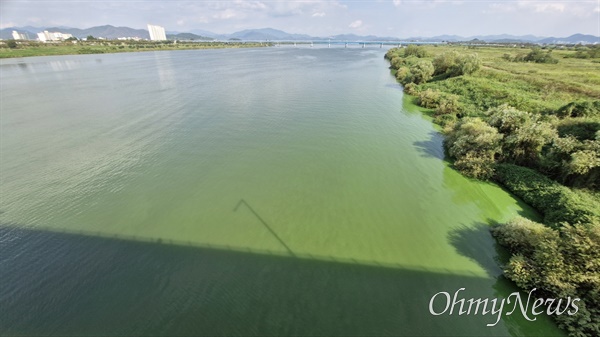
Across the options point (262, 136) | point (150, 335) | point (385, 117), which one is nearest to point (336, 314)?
point (150, 335)

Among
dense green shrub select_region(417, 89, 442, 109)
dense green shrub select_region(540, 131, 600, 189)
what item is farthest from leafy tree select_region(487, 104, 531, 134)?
dense green shrub select_region(417, 89, 442, 109)

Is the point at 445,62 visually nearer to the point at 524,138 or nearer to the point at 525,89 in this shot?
the point at 525,89

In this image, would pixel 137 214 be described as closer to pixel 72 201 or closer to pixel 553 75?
pixel 72 201

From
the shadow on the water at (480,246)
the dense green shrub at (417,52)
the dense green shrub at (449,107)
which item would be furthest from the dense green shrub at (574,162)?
the dense green shrub at (417,52)

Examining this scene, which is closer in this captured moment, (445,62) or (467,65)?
(467,65)

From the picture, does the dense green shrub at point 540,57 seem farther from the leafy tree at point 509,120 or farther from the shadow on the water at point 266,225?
the shadow on the water at point 266,225

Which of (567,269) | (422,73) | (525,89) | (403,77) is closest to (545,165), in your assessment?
(567,269)
